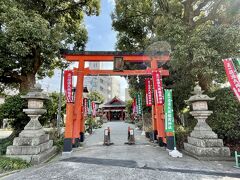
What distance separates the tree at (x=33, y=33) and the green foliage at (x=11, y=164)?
517 centimetres

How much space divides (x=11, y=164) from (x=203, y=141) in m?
7.12

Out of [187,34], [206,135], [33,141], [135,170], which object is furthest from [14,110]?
[187,34]

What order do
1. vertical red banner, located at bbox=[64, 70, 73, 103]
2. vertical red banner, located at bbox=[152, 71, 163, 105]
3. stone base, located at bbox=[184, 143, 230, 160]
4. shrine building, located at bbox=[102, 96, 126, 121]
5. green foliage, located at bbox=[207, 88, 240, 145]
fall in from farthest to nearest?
shrine building, located at bbox=[102, 96, 126, 121] → vertical red banner, located at bbox=[152, 71, 163, 105] → vertical red banner, located at bbox=[64, 70, 73, 103] → green foliage, located at bbox=[207, 88, 240, 145] → stone base, located at bbox=[184, 143, 230, 160]

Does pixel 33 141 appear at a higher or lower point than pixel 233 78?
lower

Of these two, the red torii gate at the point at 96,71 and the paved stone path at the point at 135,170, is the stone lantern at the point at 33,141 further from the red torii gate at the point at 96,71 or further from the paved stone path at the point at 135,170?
the red torii gate at the point at 96,71

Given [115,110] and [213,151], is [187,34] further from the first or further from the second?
[115,110]

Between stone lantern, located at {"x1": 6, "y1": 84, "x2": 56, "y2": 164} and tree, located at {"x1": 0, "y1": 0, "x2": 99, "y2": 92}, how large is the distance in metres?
2.74

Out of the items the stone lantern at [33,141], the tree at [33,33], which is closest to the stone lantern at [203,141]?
the stone lantern at [33,141]

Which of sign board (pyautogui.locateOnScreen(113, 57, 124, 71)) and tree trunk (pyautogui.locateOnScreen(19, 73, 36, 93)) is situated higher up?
sign board (pyautogui.locateOnScreen(113, 57, 124, 71))

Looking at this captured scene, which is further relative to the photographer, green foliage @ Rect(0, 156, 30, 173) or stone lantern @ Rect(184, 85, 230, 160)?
stone lantern @ Rect(184, 85, 230, 160)

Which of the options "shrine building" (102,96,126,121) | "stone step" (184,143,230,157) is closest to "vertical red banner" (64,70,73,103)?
"stone step" (184,143,230,157)

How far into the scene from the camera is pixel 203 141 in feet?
22.7

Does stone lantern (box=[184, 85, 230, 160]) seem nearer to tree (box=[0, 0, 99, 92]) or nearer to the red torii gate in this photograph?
the red torii gate

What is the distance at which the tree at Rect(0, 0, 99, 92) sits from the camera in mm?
8594
